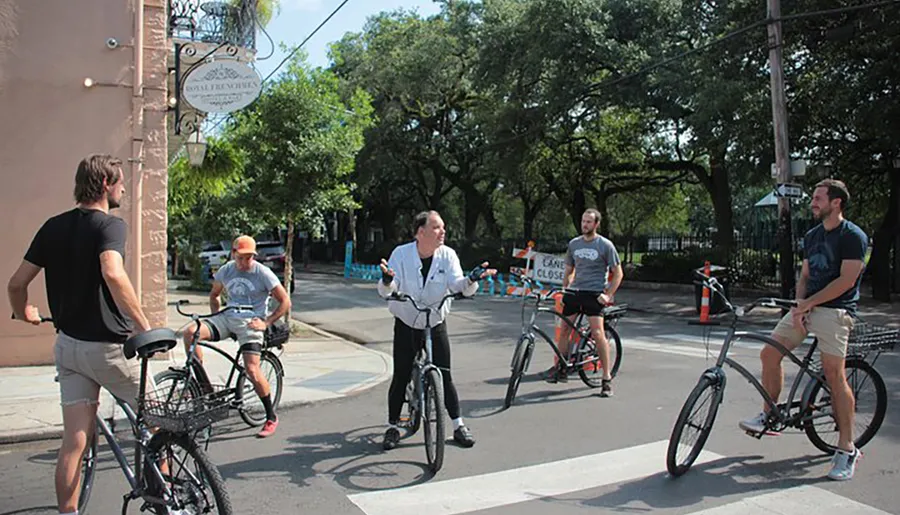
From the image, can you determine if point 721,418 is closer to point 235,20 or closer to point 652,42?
point 235,20

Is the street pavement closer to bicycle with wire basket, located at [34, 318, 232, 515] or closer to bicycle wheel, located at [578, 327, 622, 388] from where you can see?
bicycle wheel, located at [578, 327, 622, 388]

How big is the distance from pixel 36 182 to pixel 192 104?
2.17 meters

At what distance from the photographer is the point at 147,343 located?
3.70 metres

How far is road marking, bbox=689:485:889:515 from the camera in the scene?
4504 mm

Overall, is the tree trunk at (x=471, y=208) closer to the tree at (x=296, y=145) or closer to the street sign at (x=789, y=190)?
the street sign at (x=789, y=190)

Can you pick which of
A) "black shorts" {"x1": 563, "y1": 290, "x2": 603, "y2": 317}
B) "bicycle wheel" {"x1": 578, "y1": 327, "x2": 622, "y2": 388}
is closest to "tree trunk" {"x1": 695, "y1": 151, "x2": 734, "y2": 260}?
"bicycle wheel" {"x1": 578, "y1": 327, "x2": 622, "y2": 388}

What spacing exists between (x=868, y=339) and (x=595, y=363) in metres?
3.22

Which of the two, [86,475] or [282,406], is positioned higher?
[86,475]

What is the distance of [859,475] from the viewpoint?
203 inches

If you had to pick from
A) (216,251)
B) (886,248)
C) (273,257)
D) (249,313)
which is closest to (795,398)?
(249,313)

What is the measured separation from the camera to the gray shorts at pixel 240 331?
641cm

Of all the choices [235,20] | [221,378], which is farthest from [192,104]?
[221,378]

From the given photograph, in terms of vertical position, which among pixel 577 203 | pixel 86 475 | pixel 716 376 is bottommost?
pixel 86 475

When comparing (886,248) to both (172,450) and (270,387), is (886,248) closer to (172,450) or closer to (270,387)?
(270,387)
